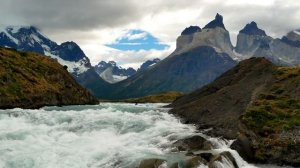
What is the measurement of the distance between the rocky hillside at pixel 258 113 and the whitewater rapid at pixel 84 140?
12.1 feet

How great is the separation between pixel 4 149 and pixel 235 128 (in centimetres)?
3246

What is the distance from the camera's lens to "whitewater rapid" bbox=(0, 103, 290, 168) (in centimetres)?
4559

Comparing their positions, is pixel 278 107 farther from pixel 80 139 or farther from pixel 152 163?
pixel 80 139

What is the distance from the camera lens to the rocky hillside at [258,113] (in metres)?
50.1

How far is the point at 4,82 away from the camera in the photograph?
121 m

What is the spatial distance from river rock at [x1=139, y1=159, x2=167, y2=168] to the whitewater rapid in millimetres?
1303

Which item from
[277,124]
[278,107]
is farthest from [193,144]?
[278,107]

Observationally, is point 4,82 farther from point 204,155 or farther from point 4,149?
point 204,155

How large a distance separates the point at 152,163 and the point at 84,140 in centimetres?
1778

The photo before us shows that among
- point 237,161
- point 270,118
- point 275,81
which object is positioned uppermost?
point 275,81

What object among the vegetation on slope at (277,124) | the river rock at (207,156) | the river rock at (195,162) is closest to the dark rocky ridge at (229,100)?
the vegetation on slope at (277,124)

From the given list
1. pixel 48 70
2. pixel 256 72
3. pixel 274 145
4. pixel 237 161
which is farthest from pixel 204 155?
pixel 48 70

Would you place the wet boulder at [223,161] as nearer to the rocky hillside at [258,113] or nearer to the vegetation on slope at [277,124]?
the rocky hillside at [258,113]

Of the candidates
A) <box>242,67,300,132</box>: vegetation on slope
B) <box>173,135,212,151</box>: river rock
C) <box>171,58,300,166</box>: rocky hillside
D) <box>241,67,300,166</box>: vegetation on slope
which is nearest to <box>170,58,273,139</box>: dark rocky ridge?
<box>171,58,300,166</box>: rocky hillside
